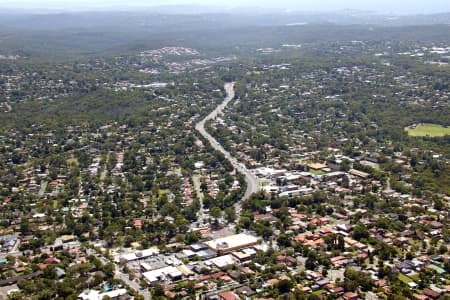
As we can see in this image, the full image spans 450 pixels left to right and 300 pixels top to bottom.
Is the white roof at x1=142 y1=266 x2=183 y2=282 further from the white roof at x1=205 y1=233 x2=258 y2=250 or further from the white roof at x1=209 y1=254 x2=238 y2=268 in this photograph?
the white roof at x1=205 y1=233 x2=258 y2=250

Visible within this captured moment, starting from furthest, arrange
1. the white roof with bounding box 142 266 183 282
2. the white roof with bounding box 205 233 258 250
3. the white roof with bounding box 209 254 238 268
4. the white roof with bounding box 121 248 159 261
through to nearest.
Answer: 1. the white roof with bounding box 205 233 258 250
2. the white roof with bounding box 121 248 159 261
3. the white roof with bounding box 209 254 238 268
4. the white roof with bounding box 142 266 183 282

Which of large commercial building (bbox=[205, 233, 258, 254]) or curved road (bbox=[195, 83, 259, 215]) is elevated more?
large commercial building (bbox=[205, 233, 258, 254])

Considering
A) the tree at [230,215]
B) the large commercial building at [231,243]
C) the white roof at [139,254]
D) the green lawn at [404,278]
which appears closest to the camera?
the green lawn at [404,278]

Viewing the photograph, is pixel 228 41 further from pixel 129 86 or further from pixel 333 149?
pixel 333 149

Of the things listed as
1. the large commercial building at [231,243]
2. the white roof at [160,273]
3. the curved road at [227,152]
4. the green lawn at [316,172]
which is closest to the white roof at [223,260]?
the large commercial building at [231,243]

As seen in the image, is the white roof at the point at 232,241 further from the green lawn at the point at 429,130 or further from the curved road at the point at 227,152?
the green lawn at the point at 429,130

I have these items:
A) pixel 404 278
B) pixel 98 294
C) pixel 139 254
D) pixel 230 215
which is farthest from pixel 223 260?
pixel 404 278

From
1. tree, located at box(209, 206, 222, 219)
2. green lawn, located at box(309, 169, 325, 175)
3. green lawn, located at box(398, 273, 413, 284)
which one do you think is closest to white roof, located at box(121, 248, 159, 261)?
tree, located at box(209, 206, 222, 219)

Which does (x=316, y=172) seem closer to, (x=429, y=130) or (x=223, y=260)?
(x=429, y=130)
